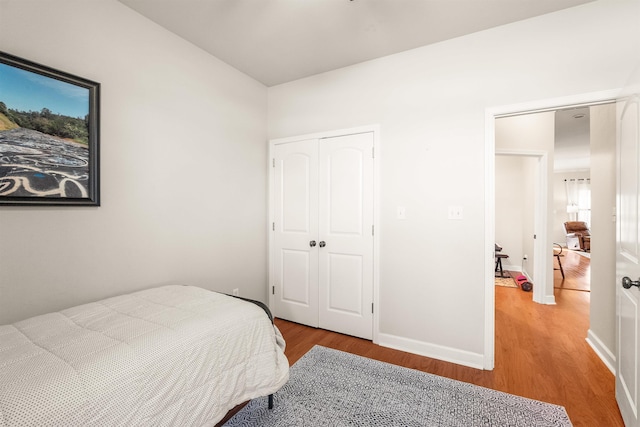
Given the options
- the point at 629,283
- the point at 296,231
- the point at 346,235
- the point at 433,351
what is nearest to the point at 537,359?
the point at 433,351

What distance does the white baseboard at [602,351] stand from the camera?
2242 millimetres

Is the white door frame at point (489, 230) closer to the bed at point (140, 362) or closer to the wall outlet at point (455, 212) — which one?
the wall outlet at point (455, 212)

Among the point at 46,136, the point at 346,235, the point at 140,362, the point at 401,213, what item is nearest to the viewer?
the point at 140,362

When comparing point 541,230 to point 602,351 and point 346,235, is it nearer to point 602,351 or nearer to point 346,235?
point 602,351

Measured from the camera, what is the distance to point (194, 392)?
1256mm

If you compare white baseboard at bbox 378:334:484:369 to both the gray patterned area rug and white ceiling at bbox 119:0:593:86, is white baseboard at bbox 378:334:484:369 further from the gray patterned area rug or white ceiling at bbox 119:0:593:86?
white ceiling at bbox 119:0:593:86

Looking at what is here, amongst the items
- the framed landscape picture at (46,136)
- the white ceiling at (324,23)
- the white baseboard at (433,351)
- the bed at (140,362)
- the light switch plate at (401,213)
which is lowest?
the white baseboard at (433,351)

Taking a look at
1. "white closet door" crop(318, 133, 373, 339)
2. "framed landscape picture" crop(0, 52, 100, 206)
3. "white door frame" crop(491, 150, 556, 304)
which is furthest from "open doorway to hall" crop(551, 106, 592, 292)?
"framed landscape picture" crop(0, 52, 100, 206)

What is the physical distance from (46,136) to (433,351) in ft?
10.3

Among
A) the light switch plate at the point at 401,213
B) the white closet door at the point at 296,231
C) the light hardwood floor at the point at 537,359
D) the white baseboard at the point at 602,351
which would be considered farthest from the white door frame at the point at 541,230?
the white closet door at the point at 296,231

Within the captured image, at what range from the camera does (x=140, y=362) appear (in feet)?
3.63

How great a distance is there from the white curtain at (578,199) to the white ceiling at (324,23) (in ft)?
30.7

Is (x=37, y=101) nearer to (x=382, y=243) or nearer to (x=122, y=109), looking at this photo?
(x=122, y=109)

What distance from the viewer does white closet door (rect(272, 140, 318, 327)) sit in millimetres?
3025
